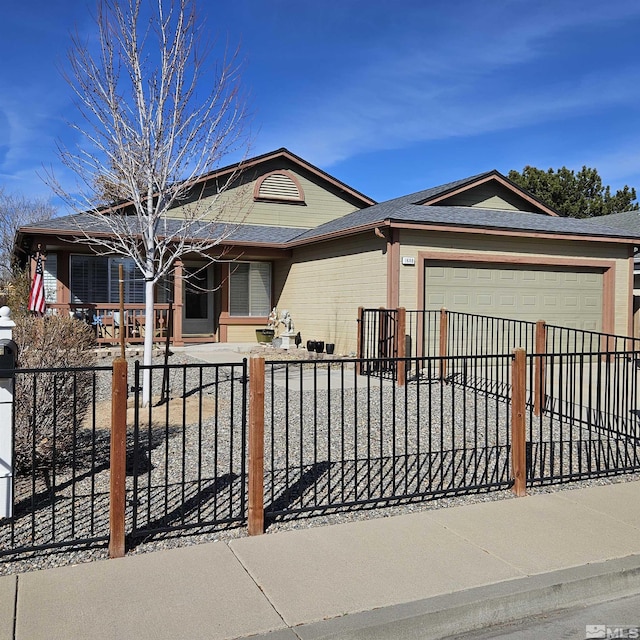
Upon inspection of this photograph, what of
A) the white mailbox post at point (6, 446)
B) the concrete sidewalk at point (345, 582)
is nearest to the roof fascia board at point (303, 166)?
the white mailbox post at point (6, 446)

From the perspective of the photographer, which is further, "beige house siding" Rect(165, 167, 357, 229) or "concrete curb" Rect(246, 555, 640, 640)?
"beige house siding" Rect(165, 167, 357, 229)

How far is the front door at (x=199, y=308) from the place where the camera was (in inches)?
727

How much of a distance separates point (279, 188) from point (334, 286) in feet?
17.5

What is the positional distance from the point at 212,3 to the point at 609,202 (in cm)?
3438

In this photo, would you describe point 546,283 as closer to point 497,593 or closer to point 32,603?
point 497,593

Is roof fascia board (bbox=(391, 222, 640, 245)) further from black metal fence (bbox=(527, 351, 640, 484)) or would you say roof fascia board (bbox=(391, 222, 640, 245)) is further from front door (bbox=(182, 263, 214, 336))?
front door (bbox=(182, 263, 214, 336))

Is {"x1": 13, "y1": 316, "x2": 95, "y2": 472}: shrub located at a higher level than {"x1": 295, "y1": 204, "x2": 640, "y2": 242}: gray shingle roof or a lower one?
lower

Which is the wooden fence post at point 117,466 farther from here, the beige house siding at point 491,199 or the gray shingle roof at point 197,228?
the beige house siding at point 491,199

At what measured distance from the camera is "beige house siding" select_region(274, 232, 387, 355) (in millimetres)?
13836

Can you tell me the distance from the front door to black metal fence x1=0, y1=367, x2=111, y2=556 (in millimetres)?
11548

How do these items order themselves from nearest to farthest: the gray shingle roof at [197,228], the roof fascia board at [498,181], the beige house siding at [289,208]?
1. the gray shingle roof at [197,228]
2. the roof fascia board at [498,181]
3. the beige house siding at [289,208]

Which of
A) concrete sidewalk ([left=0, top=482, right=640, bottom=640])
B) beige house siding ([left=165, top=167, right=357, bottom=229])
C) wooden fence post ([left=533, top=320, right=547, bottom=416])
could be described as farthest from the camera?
beige house siding ([left=165, top=167, right=357, bottom=229])

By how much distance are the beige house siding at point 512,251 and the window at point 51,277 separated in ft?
31.1

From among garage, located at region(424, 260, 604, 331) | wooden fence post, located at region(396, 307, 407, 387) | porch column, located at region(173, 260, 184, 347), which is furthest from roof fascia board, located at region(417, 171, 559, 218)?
porch column, located at region(173, 260, 184, 347)
